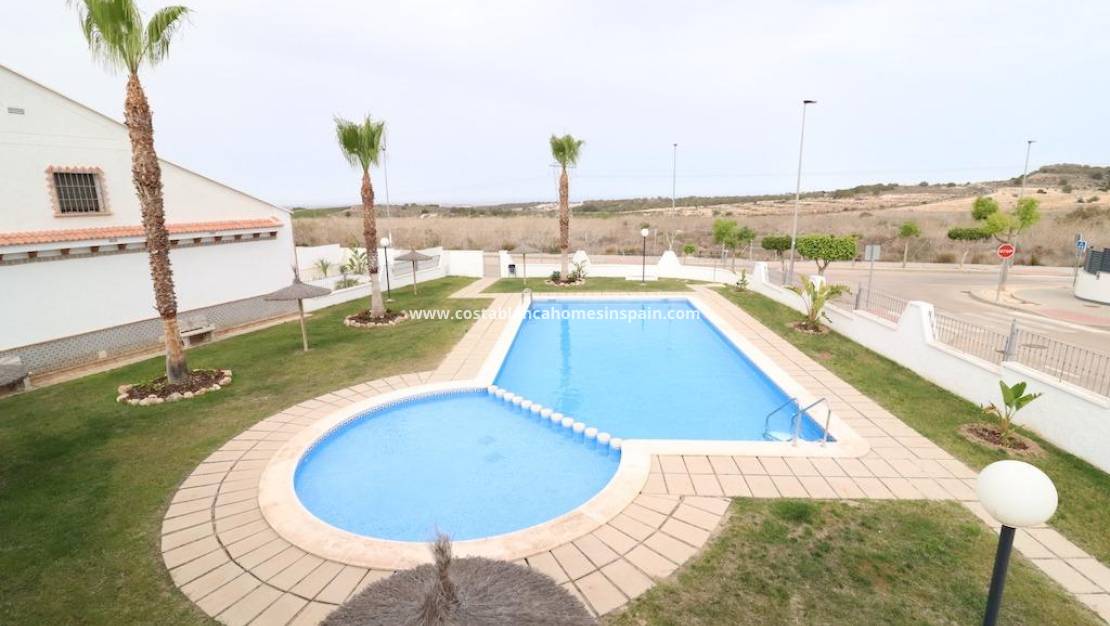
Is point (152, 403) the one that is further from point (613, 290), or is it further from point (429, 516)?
point (613, 290)

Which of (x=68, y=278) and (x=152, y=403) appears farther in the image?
(x=68, y=278)

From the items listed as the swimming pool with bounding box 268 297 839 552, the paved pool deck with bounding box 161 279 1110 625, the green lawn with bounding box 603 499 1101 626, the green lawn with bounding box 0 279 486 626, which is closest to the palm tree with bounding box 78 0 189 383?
the green lawn with bounding box 0 279 486 626

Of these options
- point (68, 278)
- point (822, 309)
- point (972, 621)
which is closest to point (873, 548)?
point (972, 621)

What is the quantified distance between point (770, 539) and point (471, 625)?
4.82 m

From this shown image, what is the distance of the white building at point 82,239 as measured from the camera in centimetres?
1237

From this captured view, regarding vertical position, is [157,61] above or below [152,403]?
above

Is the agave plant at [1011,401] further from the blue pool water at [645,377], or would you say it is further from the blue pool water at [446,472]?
the blue pool water at [446,472]

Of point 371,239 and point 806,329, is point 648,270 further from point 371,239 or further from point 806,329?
point 371,239

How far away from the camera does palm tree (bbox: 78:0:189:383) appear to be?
9.84 metres

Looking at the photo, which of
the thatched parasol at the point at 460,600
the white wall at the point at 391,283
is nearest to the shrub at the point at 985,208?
the white wall at the point at 391,283

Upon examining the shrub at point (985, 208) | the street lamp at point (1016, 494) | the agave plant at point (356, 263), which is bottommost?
the agave plant at point (356, 263)

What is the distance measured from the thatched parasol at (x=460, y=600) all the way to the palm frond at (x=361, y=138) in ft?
53.5

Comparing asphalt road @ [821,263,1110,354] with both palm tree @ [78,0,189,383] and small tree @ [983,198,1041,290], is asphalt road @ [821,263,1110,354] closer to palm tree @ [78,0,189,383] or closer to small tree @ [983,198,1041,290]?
small tree @ [983,198,1041,290]

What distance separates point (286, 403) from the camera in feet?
34.4
